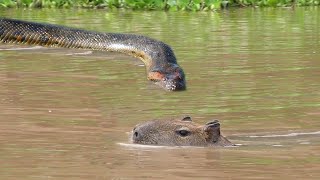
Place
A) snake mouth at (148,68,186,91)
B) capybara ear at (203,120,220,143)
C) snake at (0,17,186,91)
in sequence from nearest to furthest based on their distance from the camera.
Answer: capybara ear at (203,120,220,143) < snake mouth at (148,68,186,91) < snake at (0,17,186,91)

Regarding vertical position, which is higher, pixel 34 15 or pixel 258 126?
pixel 258 126

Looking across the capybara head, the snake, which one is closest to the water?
the capybara head

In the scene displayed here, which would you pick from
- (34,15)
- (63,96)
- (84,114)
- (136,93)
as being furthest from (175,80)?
(34,15)

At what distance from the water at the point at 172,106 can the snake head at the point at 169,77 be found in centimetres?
10

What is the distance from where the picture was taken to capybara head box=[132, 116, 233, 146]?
703cm

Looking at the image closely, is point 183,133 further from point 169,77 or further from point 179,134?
point 169,77

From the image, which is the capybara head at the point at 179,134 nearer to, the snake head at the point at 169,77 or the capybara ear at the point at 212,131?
the capybara ear at the point at 212,131

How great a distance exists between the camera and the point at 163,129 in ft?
23.2

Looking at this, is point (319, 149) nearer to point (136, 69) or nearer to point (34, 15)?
point (136, 69)

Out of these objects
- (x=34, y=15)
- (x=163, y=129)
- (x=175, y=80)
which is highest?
(x=163, y=129)

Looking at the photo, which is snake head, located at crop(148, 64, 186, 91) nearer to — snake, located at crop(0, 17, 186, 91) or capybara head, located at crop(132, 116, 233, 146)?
snake, located at crop(0, 17, 186, 91)

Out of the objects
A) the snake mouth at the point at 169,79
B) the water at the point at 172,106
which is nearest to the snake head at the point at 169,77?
the snake mouth at the point at 169,79

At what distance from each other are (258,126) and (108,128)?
1086mm

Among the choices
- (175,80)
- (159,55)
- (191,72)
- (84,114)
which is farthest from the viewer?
(159,55)
